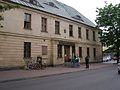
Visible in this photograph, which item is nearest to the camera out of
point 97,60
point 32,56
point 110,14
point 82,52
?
point 32,56

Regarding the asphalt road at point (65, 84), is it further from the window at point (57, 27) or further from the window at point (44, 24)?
the window at point (57, 27)

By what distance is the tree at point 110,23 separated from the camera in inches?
1847

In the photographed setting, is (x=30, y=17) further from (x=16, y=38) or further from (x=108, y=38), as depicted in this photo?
(x=108, y=38)

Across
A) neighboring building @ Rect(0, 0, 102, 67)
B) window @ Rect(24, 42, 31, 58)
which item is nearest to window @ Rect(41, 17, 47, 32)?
neighboring building @ Rect(0, 0, 102, 67)

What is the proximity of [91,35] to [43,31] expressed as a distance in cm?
1756

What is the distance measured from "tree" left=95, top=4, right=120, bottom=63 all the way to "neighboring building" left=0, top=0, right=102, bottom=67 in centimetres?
415

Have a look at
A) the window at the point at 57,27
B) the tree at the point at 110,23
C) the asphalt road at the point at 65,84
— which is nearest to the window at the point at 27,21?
the window at the point at 57,27

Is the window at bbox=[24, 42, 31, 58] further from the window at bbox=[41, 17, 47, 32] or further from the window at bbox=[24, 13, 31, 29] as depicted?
the window at bbox=[41, 17, 47, 32]

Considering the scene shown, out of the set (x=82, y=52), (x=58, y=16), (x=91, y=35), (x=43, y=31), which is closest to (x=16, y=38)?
(x=43, y=31)

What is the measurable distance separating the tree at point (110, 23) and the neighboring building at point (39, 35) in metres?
4.15

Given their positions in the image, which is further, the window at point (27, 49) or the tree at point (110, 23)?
the tree at point (110, 23)

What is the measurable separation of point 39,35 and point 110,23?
742 inches

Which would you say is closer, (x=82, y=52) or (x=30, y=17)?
(x=30, y=17)

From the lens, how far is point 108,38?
47875 millimetres
